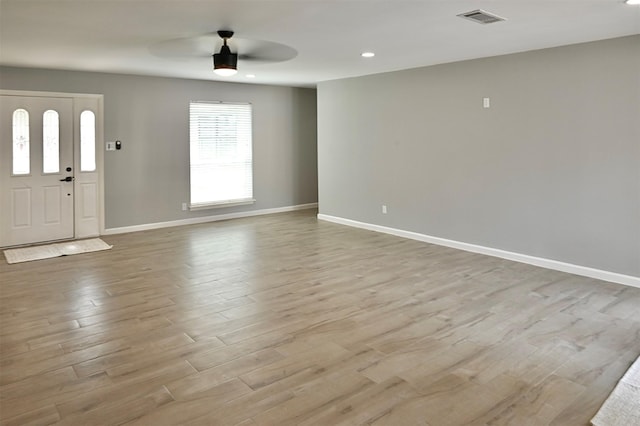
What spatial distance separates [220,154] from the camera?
835 centimetres

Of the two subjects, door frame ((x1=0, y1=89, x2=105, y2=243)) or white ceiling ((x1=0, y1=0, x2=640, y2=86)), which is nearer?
white ceiling ((x1=0, y1=0, x2=640, y2=86))

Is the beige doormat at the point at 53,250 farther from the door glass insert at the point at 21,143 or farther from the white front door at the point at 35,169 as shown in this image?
the door glass insert at the point at 21,143

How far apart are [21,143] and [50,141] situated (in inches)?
13.9

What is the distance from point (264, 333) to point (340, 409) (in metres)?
1.14

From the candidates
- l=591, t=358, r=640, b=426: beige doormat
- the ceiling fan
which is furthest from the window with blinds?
l=591, t=358, r=640, b=426: beige doormat

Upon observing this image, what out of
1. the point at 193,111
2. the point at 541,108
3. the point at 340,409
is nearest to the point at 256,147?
the point at 193,111

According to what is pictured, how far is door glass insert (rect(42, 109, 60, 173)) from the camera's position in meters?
6.56

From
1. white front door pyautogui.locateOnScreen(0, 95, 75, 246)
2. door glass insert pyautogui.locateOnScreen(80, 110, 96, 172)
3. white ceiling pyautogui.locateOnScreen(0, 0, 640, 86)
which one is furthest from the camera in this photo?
door glass insert pyautogui.locateOnScreen(80, 110, 96, 172)

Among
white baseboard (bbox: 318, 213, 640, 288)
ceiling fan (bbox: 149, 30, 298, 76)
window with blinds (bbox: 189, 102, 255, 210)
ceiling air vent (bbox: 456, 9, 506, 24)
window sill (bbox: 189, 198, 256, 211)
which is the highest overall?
ceiling fan (bbox: 149, 30, 298, 76)

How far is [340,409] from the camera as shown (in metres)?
2.50

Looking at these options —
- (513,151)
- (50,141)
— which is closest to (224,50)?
(513,151)

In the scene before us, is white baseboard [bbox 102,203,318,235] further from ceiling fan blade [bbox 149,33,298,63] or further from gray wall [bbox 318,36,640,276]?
ceiling fan blade [bbox 149,33,298,63]

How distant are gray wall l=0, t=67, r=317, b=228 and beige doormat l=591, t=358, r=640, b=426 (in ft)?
22.0

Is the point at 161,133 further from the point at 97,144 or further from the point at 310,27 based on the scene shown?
the point at 310,27
